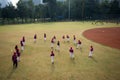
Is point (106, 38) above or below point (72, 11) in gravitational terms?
below

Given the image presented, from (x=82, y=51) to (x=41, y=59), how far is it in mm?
6671

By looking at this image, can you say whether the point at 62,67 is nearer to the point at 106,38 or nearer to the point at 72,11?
the point at 106,38

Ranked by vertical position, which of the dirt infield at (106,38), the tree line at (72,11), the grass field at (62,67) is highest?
the tree line at (72,11)

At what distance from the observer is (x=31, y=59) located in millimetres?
21875

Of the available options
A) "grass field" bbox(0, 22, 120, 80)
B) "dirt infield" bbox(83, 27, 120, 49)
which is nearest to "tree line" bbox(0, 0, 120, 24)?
"dirt infield" bbox(83, 27, 120, 49)

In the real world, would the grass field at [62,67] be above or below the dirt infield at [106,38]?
below

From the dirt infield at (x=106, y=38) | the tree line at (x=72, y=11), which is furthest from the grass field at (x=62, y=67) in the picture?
the tree line at (x=72, y=11)

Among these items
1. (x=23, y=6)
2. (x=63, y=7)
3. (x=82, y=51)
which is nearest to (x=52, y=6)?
(x=63, y=7)

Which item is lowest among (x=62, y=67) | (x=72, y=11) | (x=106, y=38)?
(x=62, y=67)

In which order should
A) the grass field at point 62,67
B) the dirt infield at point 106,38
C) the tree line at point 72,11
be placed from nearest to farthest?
the grass field at point 62,67 < the dirt infield at point 106,38 < the tree line at point 72,11

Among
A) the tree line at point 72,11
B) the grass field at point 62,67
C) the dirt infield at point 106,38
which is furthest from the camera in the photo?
the tree line at point 72,11

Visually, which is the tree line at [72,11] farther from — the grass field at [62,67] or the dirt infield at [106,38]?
the grass field at [62,67]

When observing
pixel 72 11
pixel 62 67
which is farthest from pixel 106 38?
pixel 72 11

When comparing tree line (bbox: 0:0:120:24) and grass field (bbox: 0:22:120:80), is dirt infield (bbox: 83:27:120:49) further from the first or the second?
tree line (bbox: 0:0:120:24)
